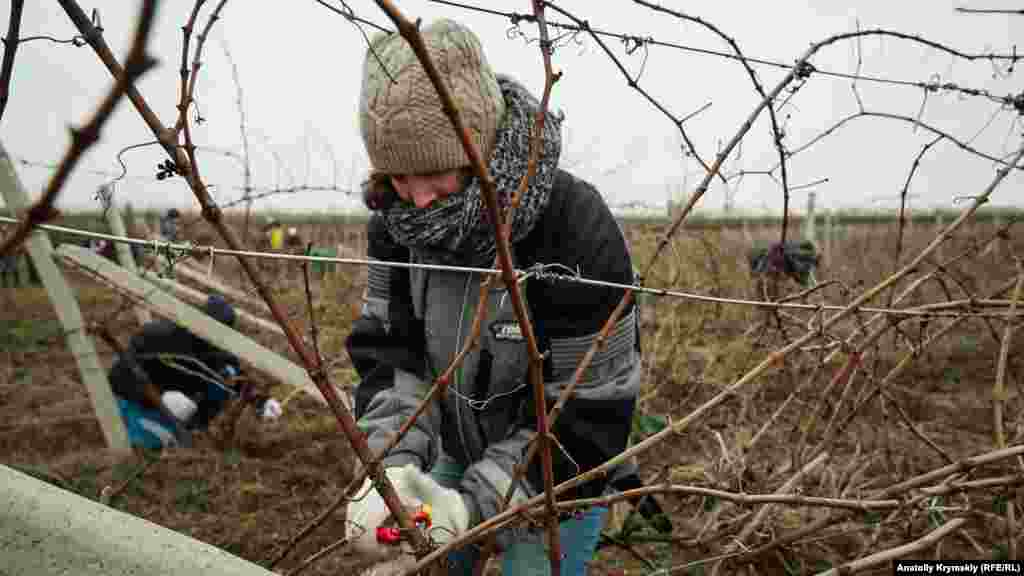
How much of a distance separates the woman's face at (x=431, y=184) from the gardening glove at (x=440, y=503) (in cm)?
58

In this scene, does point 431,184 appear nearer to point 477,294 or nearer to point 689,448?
point 477,294

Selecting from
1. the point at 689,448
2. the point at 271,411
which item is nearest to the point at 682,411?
the point at 689,448

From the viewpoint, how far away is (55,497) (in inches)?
22.5

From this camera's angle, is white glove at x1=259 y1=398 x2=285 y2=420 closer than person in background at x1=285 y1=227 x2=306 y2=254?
No

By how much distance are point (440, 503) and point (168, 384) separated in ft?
12.0

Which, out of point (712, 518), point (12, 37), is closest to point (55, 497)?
point (12, 37)

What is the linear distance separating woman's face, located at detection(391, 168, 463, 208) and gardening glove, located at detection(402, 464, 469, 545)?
58 cm

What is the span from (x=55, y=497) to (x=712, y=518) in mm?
2137

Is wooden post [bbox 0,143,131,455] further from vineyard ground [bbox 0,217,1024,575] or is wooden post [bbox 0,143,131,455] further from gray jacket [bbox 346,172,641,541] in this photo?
gray jacket [bbox 346,172,641,541]

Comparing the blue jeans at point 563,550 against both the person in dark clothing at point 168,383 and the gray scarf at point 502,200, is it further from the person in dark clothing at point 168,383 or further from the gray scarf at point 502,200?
the person in dark clothing at point 168,383

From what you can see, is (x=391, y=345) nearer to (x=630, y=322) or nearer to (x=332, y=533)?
(x=630, y=322)

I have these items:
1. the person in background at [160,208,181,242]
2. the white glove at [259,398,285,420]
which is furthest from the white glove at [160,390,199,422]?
the person in background at [160,208,181,242]

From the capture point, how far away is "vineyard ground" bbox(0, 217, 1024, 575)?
2246 millimetres

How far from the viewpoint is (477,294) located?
60.9 inches
